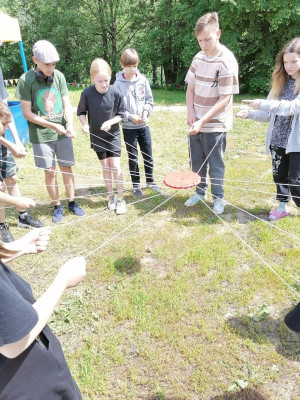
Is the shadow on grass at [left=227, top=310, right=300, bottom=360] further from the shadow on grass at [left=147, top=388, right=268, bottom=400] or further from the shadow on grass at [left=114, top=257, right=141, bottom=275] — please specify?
the shadow on grass at [left=114, top=257, right=141, bottom=275]

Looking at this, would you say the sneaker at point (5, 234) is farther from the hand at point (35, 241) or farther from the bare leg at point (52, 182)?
the hand at point (35, 241)

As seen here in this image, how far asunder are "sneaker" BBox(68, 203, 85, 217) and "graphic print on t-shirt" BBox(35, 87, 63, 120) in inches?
45.4

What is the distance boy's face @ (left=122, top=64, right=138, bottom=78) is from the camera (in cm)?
391

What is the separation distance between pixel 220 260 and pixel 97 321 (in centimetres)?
132

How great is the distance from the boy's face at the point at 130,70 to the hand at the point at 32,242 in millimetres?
2750

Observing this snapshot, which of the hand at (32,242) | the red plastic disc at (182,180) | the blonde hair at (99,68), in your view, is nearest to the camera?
the hand at (32,242)

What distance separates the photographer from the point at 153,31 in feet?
60.5

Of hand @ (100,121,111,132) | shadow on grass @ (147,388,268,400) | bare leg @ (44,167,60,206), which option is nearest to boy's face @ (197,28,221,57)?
hand @ (100,121,111,132)

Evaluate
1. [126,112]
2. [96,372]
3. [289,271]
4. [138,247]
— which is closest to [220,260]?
[289,271]

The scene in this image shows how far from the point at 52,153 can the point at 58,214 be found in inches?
30.2

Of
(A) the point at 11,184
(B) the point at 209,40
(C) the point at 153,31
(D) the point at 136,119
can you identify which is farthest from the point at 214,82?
(C) the point at 153,31

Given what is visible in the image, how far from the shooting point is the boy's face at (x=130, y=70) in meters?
3.91

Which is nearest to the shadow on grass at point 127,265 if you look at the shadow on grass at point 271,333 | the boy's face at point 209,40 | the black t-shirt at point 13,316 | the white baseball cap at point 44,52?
the shadow on grass at point 271,333

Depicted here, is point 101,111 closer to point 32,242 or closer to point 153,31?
point 32,242
